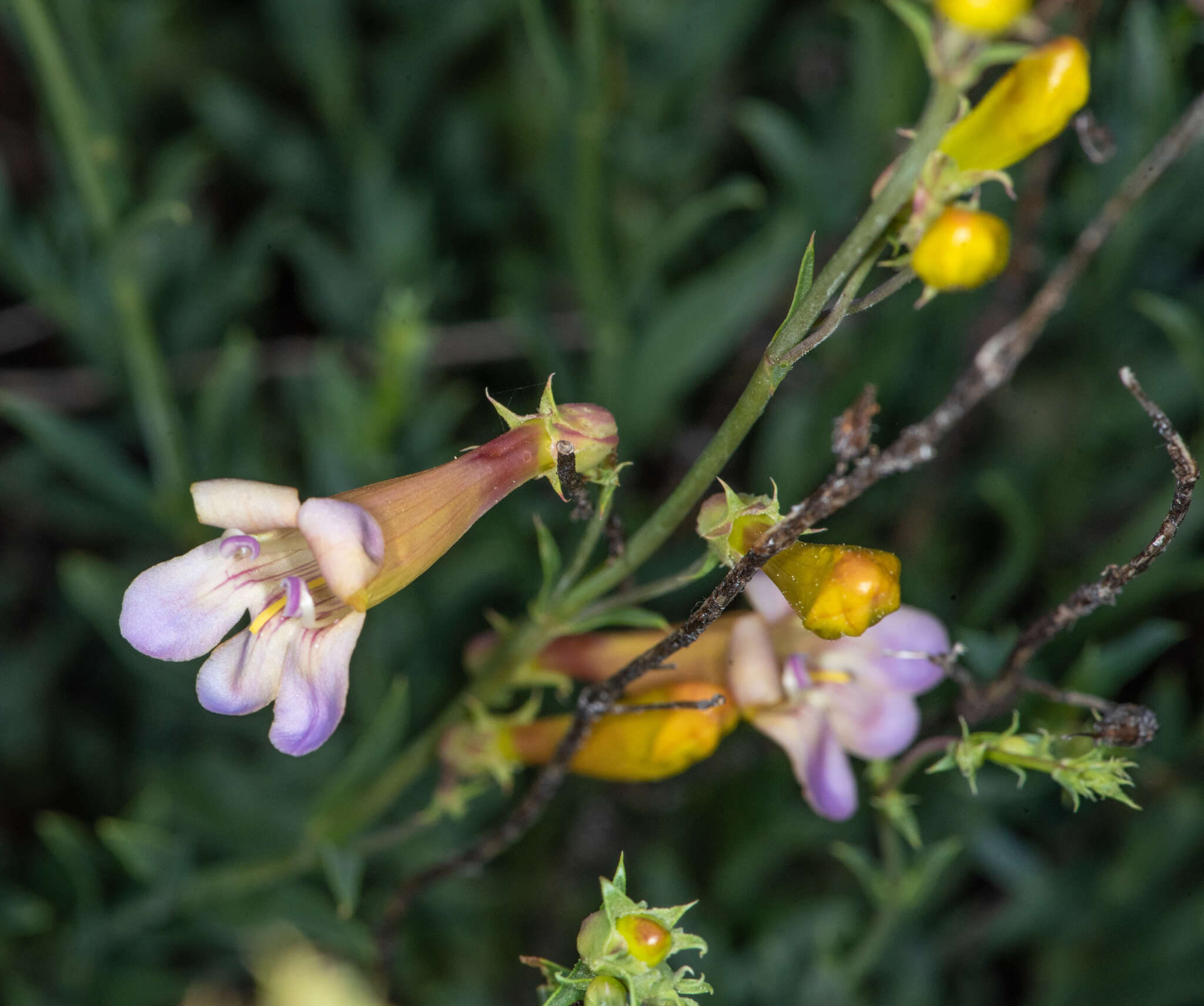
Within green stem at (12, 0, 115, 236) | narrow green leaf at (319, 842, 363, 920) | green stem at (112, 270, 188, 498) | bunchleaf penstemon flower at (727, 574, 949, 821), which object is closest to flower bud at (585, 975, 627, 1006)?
bunchleaf penstemon flower at (727, 574, 949, 821)

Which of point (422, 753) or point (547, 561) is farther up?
point (547, 561)

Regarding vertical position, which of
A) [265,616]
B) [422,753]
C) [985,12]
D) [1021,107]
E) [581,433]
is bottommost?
[422,753]

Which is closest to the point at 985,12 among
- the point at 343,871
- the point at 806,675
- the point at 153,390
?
the point at 806,675

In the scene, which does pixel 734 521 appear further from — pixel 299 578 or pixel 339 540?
pixel 299 578

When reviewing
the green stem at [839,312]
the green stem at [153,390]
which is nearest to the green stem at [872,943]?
the green stem at [839,312]

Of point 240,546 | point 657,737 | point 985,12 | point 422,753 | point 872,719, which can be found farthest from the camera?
point 422,753

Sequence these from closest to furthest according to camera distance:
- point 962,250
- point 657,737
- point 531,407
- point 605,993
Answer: point 962,250 < point 605,993 < point 657,737 < point 531,407

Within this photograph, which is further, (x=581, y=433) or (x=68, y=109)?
(x=68, y=109)

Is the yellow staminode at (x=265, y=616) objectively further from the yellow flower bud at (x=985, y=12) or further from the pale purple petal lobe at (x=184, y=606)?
the yellow flower bud at (x=985, y=12)
